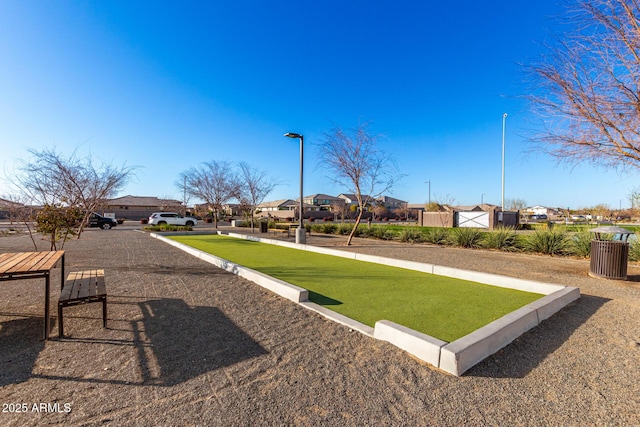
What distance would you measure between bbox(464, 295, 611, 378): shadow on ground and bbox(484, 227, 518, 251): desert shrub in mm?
7631

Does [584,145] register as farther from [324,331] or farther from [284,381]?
[284,381]

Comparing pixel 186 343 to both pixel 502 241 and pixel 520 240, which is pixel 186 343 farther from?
pixel 520 240

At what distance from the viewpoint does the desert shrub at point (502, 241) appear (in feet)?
39.4

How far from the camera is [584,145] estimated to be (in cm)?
646

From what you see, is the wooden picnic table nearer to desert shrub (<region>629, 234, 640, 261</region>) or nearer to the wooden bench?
the wooden bench

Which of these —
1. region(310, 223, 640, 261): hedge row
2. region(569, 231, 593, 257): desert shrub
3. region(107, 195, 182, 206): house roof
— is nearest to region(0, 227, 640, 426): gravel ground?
region(569, 231, 593, 257): desert shrub

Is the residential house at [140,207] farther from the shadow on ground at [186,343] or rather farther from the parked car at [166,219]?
the shadow on ground at [186,343]

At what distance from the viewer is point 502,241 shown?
12.1 metres

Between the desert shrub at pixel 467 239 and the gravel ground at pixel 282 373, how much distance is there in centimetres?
848

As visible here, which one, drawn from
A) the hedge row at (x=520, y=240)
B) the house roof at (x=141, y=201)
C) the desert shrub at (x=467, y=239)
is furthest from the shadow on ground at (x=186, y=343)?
the house roof at (x=141, y=201)

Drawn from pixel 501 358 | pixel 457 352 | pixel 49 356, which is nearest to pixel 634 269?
pixel 501 358

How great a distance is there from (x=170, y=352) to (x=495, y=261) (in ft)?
30.5

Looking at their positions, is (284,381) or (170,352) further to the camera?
(170,352)

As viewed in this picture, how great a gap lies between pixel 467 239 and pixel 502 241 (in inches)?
54.6
